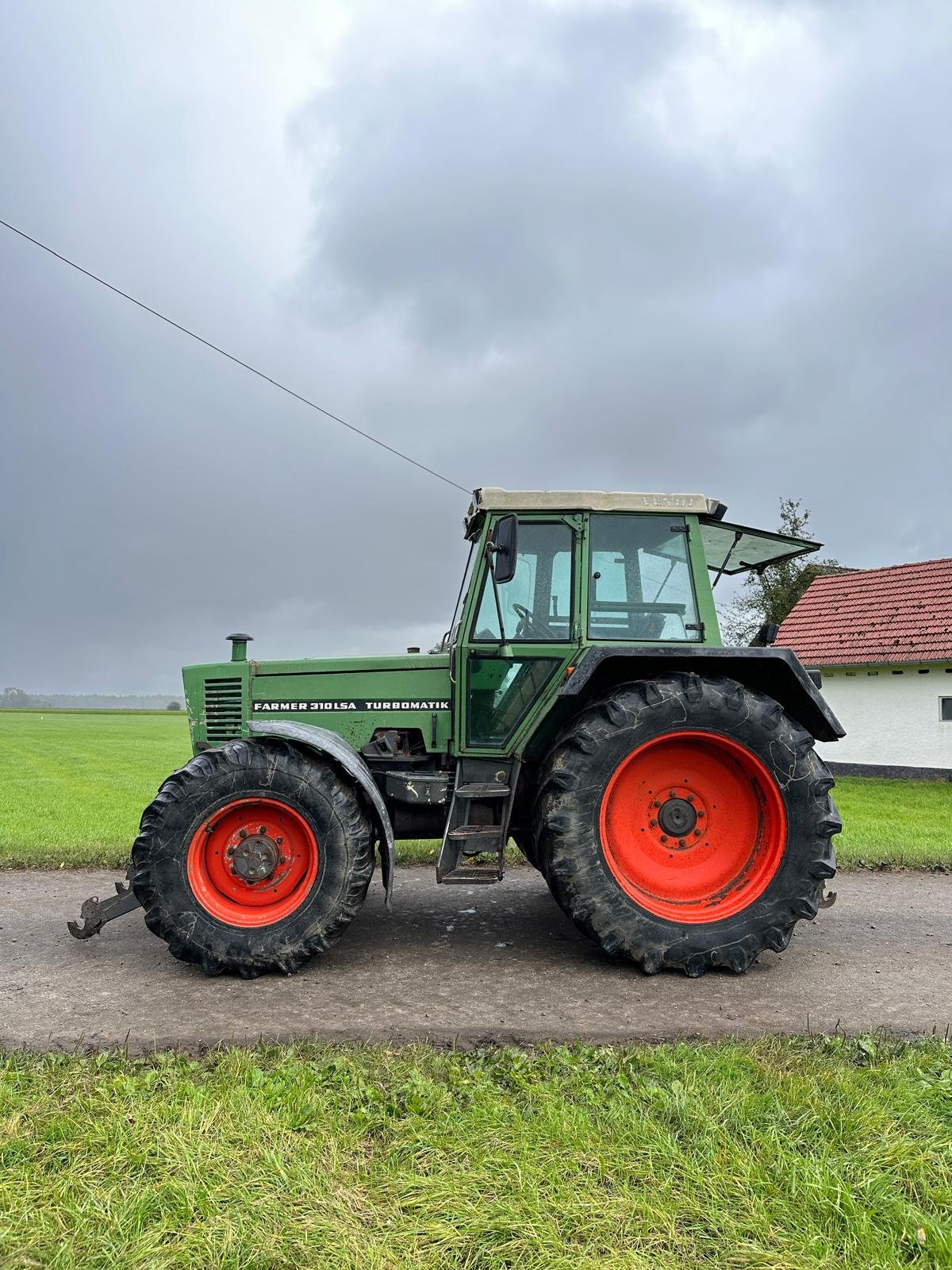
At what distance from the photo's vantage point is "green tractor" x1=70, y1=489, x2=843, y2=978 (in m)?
4.26

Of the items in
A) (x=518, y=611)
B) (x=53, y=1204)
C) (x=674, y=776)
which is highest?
(x=518, y=611)

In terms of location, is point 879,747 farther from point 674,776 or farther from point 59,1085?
point 59,1085

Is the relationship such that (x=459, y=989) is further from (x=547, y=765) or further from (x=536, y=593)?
(x=536, y=593)

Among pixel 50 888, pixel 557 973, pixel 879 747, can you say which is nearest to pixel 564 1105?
pixel 557 973

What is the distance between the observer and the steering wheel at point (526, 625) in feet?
15.6

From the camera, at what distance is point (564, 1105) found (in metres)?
2.79

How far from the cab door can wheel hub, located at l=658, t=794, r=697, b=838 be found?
884mm

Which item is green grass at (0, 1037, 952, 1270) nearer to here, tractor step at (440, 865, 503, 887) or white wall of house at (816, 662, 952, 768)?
tractor step at (440, 865, 503, 887)

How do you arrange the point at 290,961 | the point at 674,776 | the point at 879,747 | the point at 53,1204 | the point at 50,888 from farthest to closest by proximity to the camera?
1. the point at 879,747
2. the point at 50,888
3. the point at 674,776
4. the point at 290,961
5. the point at 53,1204

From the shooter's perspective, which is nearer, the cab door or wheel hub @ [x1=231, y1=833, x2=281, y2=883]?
wheel hub @ [x1=231, y1=833, x2=281, y2=883]

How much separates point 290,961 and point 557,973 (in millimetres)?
1363

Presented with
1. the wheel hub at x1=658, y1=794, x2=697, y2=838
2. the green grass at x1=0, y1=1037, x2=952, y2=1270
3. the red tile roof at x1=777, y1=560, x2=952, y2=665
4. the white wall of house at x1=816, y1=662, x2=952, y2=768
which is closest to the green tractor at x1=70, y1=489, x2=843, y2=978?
the wheel hub at x1=658, y1=794, x2=697, y2=838

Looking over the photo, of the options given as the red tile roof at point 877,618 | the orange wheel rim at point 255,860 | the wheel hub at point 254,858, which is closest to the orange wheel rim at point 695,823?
the orange wheel rim at point 255,860

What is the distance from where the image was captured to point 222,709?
5.14 m
